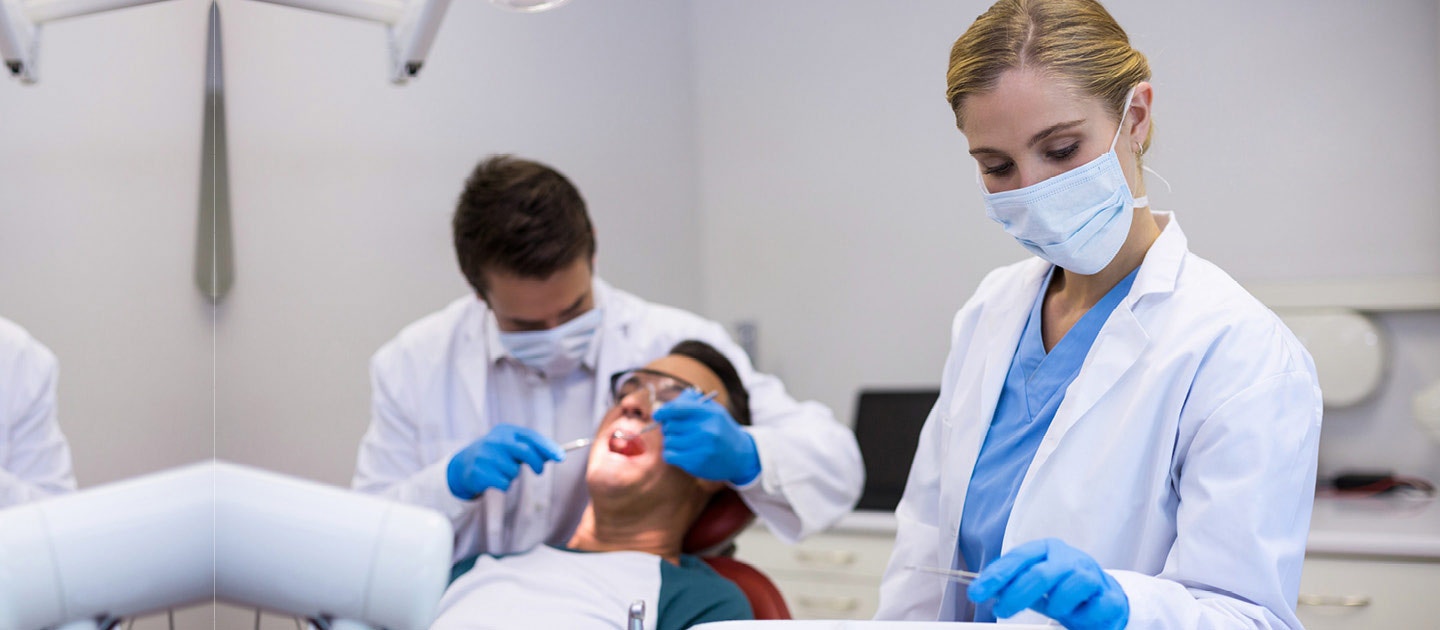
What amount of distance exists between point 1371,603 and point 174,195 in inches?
82.5

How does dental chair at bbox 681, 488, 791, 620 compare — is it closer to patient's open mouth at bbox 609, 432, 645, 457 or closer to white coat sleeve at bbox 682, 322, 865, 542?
white coat sleeve at bbox 682, 322, 865, 542

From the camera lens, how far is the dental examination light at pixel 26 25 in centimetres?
173

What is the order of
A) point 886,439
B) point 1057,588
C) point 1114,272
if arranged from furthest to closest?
point 886,439, point 1114,272, point 1057,588

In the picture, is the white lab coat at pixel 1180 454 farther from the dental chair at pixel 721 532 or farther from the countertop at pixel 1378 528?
the dental chair at pixel 721 532

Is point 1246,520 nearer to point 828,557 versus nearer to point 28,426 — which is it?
point 828,557

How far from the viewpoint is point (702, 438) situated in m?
1.86

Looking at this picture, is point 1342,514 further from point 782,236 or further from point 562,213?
point 562,213

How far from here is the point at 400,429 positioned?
209cm

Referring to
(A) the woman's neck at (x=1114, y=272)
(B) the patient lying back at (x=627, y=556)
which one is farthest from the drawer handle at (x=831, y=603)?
(A) the woman's neck at (x=1114, y=272)

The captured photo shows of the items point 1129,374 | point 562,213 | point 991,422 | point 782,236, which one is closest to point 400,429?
point 562,213

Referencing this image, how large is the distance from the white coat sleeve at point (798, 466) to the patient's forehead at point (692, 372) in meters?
0.07

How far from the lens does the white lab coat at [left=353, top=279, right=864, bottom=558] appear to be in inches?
80.1

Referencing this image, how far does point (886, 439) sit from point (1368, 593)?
1039 mm

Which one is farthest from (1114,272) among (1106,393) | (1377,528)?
(1377,528)
